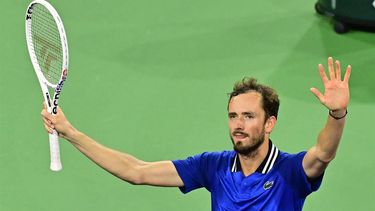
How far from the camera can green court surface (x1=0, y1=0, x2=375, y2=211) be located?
25.6 feet

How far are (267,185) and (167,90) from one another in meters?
3.95

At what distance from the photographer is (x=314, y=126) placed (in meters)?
8.60

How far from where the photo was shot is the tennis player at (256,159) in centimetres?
518

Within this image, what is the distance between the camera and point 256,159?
549 centimetres

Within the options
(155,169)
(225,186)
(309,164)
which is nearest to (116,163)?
(155,169)

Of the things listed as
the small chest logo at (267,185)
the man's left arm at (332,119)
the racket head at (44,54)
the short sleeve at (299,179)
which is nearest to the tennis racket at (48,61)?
the racket head at (44,54)

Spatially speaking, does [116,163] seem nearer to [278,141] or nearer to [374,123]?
[278,141]

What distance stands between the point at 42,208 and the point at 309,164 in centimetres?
304

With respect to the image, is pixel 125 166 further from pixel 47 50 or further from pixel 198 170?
pixel 47 50

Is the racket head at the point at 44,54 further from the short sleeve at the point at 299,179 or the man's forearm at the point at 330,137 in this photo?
the man's forearm at the point at 330,137

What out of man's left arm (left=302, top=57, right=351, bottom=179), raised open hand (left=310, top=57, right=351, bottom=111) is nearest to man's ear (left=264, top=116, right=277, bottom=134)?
man's left arm (left=302, top=57, right=351, bottom=179)

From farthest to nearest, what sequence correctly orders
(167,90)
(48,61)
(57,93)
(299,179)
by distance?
(167,90), (48,61), (57,93), (299,179)

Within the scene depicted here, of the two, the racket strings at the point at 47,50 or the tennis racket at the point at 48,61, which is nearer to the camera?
the tennis racket at the point at 48,61

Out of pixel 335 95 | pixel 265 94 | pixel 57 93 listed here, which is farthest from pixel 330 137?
pixel 57 93
